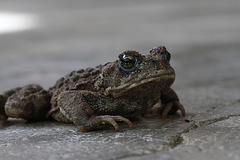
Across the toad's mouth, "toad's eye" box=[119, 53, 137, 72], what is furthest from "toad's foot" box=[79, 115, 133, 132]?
"toad's eye" box=[119, 53, 137, 72]

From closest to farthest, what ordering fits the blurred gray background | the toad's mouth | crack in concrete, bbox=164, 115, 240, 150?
crack in concrete, bbox=164, 115, 240, 150
the toad's mouth
the blurred gray background

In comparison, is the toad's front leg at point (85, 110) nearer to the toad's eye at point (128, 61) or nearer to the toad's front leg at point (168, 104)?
the toad's eye at point (128, 61)

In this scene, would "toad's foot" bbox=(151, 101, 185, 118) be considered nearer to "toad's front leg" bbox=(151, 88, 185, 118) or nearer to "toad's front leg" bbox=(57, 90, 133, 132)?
"toad's front leg" bbox=(151, 88, 185, 118)

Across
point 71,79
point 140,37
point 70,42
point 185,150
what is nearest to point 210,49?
point 140,37

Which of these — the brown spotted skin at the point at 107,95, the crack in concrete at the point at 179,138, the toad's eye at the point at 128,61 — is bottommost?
the crack in concrete at the point at 179,138

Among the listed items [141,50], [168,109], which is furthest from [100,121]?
[141,50]

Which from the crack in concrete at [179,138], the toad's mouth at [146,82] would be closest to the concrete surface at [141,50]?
the crack in concrete at [179,138]

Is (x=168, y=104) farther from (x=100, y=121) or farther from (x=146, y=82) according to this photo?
(x=100, y=121)
